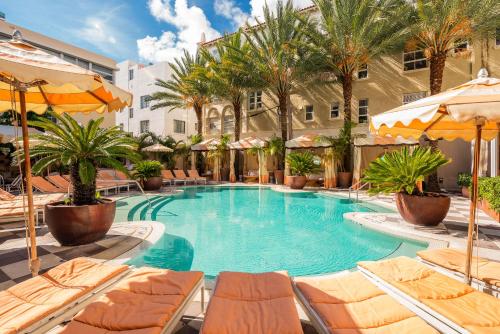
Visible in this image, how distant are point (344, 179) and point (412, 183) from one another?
33.5 feet

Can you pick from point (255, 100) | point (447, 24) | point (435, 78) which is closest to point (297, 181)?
point (435, 78)

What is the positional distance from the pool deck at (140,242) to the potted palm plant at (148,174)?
7.97 meters

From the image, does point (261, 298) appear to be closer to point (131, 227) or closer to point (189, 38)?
point (131, 227)

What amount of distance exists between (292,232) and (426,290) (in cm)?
471

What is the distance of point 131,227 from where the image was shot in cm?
696

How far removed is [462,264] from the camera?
369 cm

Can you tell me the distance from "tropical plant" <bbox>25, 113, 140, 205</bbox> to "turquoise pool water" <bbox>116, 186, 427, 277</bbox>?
77.0 inches

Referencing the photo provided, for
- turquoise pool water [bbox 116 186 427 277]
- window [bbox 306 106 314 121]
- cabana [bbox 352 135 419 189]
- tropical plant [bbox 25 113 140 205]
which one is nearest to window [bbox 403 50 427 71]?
cabana [bbox 352 135 419 189]

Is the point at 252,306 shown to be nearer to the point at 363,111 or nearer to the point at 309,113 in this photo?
the point at 363,111

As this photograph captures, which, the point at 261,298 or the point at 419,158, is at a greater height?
the point at 419,158

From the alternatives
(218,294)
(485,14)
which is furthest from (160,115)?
(218,294)

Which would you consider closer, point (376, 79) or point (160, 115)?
point (376, 79)

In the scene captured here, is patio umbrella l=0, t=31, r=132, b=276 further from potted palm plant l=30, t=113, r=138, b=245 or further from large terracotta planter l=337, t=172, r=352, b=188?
large terracotta planter l=337, t=172, r=352, b=188

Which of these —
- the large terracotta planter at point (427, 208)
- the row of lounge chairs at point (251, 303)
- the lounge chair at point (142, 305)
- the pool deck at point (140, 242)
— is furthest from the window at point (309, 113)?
the lounge chair at point (142, 305)
